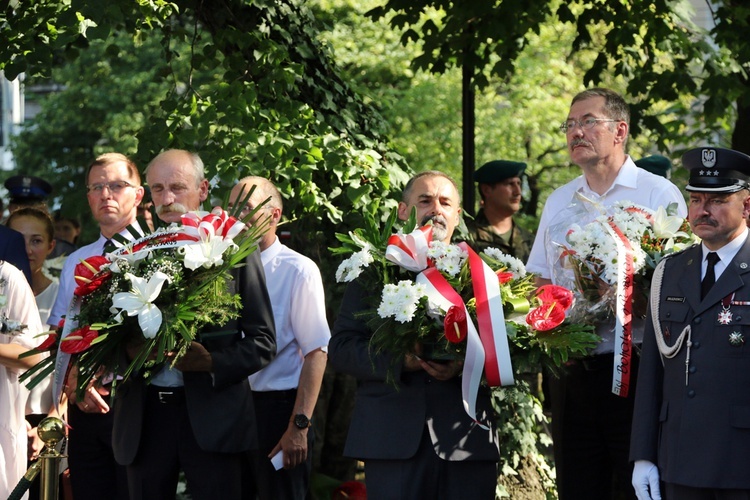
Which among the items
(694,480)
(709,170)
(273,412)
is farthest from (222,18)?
(694,480)

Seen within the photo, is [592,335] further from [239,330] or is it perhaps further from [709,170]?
[239,330]

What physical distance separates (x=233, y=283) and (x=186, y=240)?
34 centimetres

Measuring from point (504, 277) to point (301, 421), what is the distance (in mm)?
1404

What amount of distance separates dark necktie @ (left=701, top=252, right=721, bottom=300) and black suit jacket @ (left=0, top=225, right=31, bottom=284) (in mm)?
3574

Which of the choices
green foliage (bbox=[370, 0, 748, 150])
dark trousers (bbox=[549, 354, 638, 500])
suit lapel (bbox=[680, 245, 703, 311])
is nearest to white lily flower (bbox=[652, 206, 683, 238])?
suit lapel (bbox=[680, 245, 703, 311])

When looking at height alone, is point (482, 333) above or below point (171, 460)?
above

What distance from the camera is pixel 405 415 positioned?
4.80m

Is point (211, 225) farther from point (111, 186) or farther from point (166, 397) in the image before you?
point (111, 186)

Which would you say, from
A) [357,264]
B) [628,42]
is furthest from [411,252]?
[628,42]

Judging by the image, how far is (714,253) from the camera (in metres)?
4.60

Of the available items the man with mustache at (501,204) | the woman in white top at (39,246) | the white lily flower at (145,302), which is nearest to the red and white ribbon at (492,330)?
the white lily flower at (145,302)

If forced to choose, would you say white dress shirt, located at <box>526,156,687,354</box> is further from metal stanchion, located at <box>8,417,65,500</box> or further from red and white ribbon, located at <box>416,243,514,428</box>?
metal stanchion, located at <box>8,417,65,500</box>

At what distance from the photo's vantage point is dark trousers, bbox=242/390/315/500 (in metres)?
5.76

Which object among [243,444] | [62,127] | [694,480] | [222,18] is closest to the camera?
[694,480]
